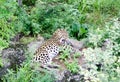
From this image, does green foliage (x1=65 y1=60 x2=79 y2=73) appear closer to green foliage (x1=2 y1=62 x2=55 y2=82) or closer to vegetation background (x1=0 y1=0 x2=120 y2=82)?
vegetation background (x1=0 y1=0 x2=120 y2=82)

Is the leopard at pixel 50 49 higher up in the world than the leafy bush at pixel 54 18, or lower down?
lower down

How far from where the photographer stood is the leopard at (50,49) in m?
7.77

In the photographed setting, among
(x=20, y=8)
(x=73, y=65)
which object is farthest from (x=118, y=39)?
(x=20, y=8)

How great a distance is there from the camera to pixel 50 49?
25.8ft

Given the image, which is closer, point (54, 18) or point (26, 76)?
point (26, 76)

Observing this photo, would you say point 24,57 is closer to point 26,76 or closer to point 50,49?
point 50,49

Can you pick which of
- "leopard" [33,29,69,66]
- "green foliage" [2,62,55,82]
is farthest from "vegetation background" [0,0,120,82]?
"leopard" [33,29,69,66]

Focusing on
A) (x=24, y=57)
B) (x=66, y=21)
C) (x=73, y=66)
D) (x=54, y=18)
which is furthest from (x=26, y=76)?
(x=66, y=21)

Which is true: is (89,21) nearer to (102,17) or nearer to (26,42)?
(102,17)

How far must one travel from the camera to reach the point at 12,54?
8172 millimetres

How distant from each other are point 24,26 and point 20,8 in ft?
1.53

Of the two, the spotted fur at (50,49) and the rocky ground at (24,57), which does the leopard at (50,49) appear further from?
the rocky ground at (24,57)

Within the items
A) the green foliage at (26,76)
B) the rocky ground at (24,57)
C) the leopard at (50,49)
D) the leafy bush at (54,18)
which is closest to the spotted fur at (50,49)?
the leopard at (50,49)

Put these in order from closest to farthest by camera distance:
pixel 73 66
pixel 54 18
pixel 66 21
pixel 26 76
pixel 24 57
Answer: pixel 26 76 < pixel 73 66 < pixel 24 57 < pixel 54 18 < pixel 66 21
